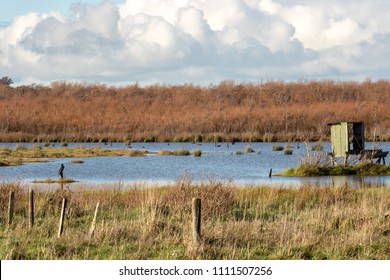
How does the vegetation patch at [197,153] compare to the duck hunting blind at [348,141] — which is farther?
the vegetation patch at [197,153]

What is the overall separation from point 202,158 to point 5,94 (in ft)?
311

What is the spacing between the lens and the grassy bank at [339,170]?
43.5 m

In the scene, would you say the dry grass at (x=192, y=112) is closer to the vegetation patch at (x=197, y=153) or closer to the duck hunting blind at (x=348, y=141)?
the vegetation patch at (x=197, y=153)

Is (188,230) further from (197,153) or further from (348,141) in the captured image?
(197,153)

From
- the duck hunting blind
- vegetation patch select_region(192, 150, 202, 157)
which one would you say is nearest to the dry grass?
vegetation patch select_region(192, 150, 202, 157)

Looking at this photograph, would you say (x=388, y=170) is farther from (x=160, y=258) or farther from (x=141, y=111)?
(x=141, y=111)

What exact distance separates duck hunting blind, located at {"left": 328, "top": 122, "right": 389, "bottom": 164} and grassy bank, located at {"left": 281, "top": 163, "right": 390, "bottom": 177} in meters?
1.55

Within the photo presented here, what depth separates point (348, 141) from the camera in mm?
46594

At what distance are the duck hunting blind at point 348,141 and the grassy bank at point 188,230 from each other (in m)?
23.3

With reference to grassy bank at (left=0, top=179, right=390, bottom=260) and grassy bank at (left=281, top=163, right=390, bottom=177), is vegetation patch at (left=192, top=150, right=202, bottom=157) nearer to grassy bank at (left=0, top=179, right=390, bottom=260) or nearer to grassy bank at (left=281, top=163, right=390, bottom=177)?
grassy bank at (left=281, top=163, right=390, bottom=177)

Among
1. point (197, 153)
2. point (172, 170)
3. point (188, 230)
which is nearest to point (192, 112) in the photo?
point (197, 153)

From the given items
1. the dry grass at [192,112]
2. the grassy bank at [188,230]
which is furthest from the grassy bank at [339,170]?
the dry grass at [192,112]

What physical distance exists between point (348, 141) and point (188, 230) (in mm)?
31187

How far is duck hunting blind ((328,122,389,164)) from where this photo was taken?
46562 mm
